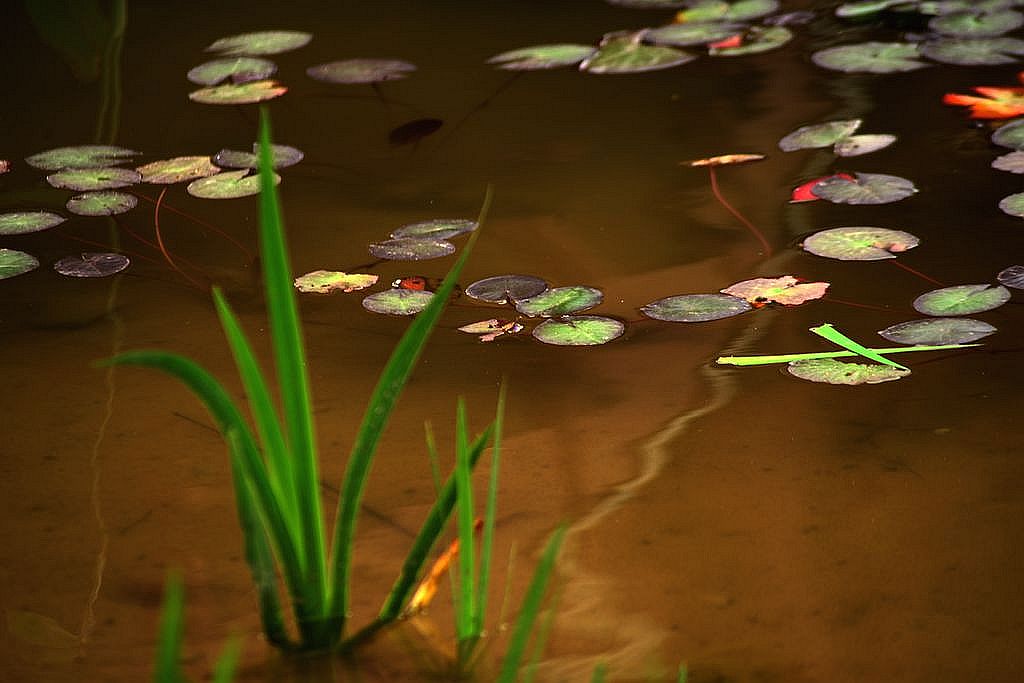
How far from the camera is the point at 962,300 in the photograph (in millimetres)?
1293

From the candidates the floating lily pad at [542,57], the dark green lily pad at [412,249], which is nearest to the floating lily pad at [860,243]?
the dark green lily pad at [412,249]

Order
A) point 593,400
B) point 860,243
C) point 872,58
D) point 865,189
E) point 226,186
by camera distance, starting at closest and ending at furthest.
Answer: point 593,400
point 860,243
point 865,189
point 226,186
point 872,58

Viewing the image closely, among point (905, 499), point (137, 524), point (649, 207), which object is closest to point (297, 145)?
point (649, 207)

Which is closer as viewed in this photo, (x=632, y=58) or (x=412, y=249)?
(x=412, y=249)

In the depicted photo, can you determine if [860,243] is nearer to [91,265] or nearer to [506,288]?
[506,288]

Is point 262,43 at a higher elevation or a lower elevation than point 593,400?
higher

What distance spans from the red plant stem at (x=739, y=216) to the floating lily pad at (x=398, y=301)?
15.6 inches

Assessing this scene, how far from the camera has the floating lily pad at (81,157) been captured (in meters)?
1.80

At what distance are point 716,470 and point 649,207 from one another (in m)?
0.60

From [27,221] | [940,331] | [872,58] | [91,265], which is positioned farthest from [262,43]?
[940,331]

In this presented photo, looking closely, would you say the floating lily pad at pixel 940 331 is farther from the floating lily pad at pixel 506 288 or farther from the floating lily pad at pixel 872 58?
the floating lily pad at pixel 872 58

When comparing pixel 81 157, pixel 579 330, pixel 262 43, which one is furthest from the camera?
→ pixel 262 43

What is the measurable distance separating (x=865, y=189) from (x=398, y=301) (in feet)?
1.96

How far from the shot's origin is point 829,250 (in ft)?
4.74
